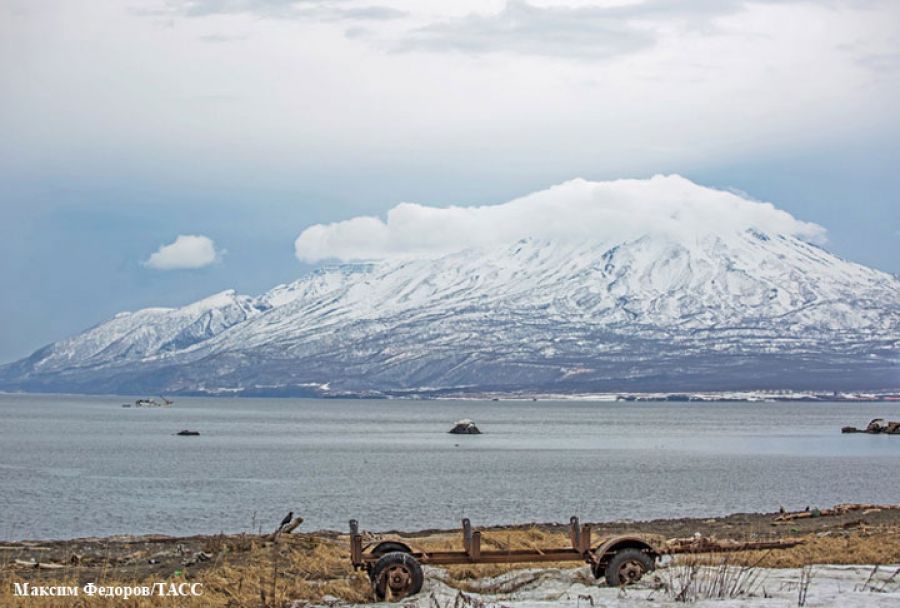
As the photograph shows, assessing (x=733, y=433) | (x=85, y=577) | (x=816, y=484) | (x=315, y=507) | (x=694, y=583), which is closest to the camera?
(x=694, y=583)

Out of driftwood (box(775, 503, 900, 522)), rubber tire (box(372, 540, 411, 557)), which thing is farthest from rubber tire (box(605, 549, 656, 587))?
driftwood (box(775, 503, 900, 522))

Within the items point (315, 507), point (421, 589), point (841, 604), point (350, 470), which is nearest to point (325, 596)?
point (421, 589)

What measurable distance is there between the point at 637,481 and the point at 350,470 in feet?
65.2

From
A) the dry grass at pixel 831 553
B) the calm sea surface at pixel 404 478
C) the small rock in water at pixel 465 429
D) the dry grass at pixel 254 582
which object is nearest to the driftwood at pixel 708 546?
the dry grass at pixel 831 553

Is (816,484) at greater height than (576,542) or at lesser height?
lesser

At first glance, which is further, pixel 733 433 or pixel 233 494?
pixel 733 433

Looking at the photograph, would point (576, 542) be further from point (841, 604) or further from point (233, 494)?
point (233, 494)

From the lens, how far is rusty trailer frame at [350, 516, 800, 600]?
16.5m

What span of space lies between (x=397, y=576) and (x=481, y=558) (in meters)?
1.51

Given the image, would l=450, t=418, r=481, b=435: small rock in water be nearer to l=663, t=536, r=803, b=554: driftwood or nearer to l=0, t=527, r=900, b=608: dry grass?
l=0, t=527, r=900, b=608: dry grass

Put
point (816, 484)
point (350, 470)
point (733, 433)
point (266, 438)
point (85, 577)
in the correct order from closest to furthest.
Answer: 1. point (85, 577)
2. point (816, 484)
3. point (350, 470)
4. point (266, 438)
5. point (733, 433)

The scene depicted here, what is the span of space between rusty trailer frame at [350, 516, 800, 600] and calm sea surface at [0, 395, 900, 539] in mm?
27103

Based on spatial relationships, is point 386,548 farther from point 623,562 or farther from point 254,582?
point 623,562

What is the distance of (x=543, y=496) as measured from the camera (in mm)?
58344
